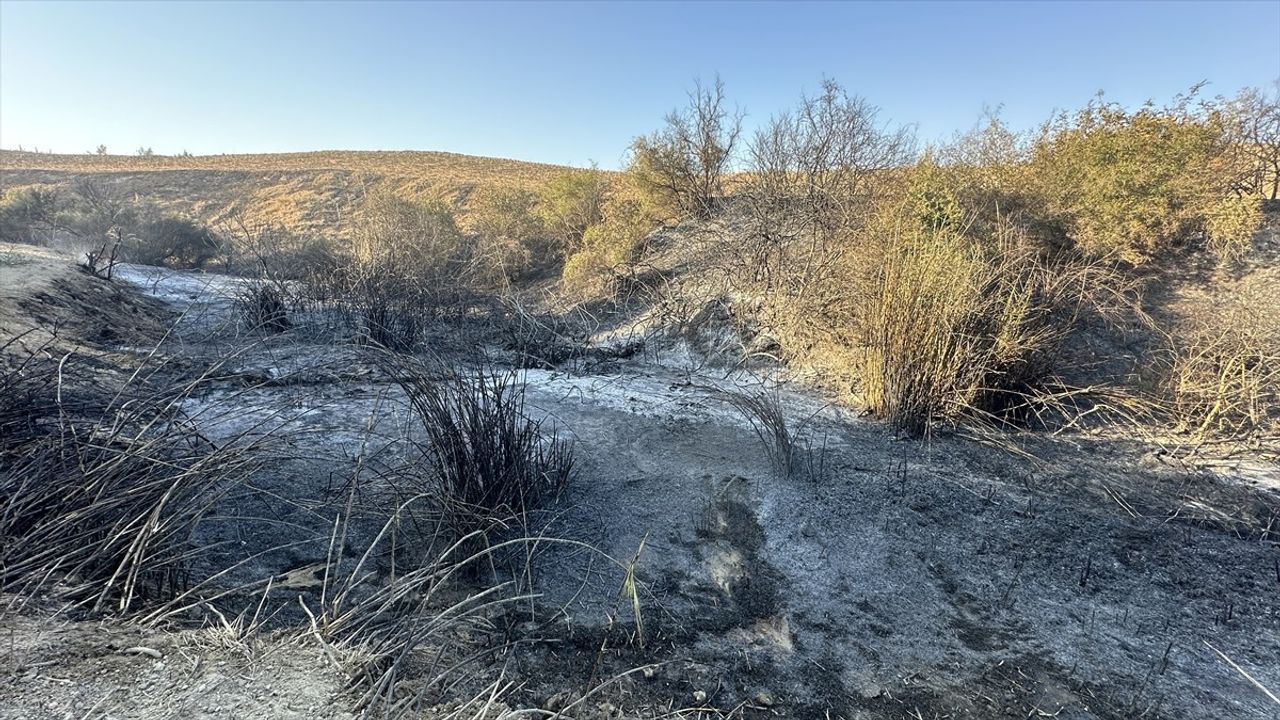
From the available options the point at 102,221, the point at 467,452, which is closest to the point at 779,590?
the point at 467,452

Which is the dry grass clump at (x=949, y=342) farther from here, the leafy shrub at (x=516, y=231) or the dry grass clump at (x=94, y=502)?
the leafy shrub at (x=516, y=231)

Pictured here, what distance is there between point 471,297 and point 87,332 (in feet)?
15.3

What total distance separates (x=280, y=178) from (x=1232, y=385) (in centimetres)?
3584

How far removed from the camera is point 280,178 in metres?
30.5

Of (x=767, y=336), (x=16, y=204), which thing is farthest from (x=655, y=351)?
(x=16, y=204)

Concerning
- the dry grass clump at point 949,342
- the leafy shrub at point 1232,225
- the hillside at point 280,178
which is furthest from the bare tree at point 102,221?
the leafy shrub at point 1232,225

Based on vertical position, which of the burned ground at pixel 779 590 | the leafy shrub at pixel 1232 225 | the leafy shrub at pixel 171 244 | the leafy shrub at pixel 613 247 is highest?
the leafy shrub at pixel 1232 225

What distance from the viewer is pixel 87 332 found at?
6.96 meters

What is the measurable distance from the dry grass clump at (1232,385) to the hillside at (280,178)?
20.0m

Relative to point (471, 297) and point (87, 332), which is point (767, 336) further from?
point (87, 332)

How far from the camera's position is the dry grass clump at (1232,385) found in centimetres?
492

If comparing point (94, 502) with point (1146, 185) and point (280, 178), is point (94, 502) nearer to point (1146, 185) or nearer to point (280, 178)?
point (1146, 185)

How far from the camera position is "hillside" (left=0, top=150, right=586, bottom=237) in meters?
25.1

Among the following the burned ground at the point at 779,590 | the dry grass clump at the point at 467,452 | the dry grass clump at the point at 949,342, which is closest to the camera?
the burned ground at the point at 779,590
